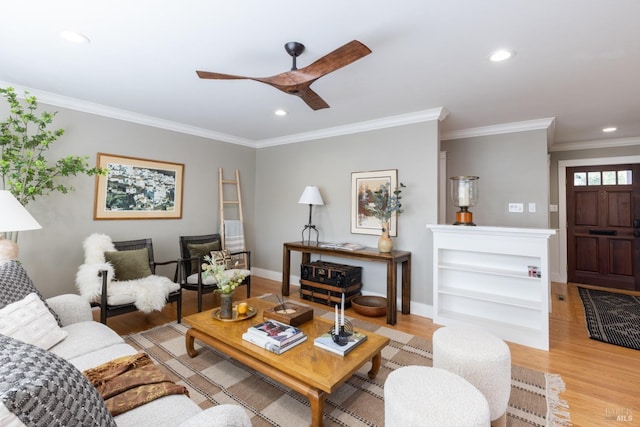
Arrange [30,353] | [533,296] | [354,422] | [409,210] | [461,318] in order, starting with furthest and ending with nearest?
[409,210] < [461,318] < [533,296] < [354,422] < [30,353]

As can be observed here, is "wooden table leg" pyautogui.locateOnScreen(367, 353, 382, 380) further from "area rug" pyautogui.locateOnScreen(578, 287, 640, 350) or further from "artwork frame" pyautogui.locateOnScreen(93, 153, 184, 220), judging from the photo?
"artwork frame" pyautogui.locateOnScreen(93, 153, 184, 220)

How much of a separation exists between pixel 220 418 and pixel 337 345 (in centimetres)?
99

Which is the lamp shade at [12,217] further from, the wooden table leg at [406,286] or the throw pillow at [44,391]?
the wooden table leg at [406,286]

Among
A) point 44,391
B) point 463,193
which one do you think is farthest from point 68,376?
point 463,193

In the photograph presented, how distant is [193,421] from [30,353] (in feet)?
1.73

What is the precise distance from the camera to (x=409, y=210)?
3646 millimetres

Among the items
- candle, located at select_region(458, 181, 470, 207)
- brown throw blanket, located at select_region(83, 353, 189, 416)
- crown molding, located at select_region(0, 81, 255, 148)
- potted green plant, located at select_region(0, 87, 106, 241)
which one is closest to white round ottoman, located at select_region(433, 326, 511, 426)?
brown throw blanket, located at select_region(83, 353, 189, 416)

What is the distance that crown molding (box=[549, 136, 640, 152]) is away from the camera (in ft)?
15.0

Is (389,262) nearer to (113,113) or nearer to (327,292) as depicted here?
(327,292)

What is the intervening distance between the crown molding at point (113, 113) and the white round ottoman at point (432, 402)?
401cm

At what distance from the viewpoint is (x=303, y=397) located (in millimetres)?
1972

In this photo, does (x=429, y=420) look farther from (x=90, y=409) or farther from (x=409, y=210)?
(x=409, y=210)

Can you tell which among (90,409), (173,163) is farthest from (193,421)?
(173,163)

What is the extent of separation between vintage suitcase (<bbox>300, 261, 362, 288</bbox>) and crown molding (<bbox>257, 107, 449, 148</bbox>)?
184cm
